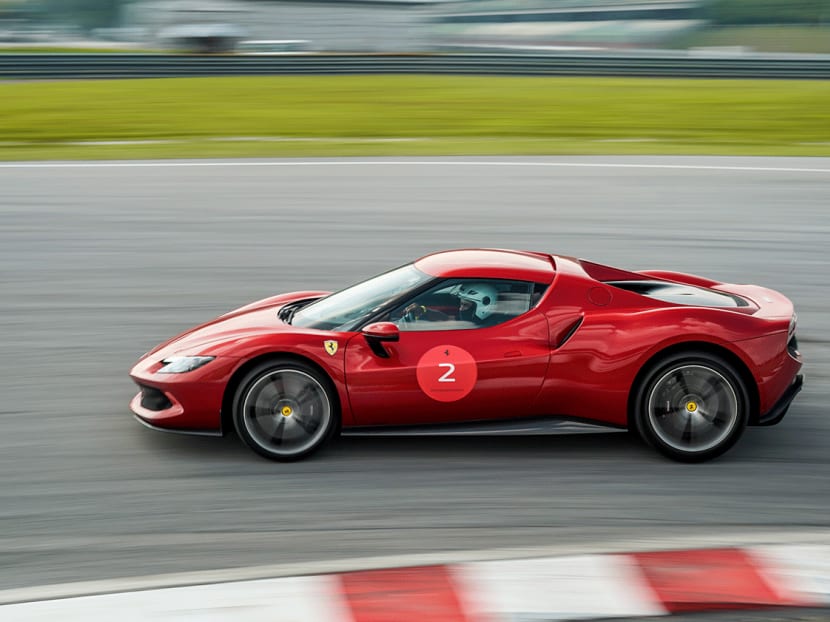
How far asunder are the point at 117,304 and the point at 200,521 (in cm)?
453

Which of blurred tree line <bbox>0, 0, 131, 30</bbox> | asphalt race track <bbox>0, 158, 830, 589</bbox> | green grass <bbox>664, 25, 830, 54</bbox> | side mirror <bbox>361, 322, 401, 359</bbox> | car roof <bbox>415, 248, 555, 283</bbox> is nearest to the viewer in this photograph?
asphalt race track <bbox>0, 158, 830, 589</bbox>

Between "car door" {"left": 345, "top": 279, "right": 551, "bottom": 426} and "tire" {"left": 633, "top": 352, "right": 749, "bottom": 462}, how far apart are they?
646mm

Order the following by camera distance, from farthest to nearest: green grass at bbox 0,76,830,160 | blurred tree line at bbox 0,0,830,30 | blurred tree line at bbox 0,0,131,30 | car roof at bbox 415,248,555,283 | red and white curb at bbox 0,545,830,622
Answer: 1. blurred tree line at bbox 0,0,131,30
2. blurred tree line at bbox 0,0,830,30
3. green grass at bbox 0,76,830,160
4. car roof at bbox 415,248,555,283
5. red and white curb at bbox 0,545,830,622

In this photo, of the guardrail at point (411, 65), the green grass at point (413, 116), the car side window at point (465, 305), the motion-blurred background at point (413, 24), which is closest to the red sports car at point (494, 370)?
the car side window at point (465, 305)

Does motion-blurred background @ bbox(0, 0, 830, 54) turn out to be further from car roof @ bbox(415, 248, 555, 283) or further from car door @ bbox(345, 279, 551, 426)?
car door @ bbox(345, 279, 551, 426)

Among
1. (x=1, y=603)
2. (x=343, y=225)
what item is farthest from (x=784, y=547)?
(x=343, y=225)

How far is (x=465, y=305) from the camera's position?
6.04m

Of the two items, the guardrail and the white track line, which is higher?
the guardrail

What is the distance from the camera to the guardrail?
26.9m

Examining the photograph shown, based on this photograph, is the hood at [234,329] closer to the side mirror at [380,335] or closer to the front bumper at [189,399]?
the front bumper at [189,399]

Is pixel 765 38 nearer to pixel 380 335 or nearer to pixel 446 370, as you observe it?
pixel 446 370

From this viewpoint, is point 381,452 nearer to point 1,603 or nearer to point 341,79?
point 1,603

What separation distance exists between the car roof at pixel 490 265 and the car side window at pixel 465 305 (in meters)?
0.05

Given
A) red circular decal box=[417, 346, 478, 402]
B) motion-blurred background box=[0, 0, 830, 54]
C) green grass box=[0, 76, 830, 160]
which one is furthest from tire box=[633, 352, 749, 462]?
motion-blurred background box=[0, 0, 830, 54]
